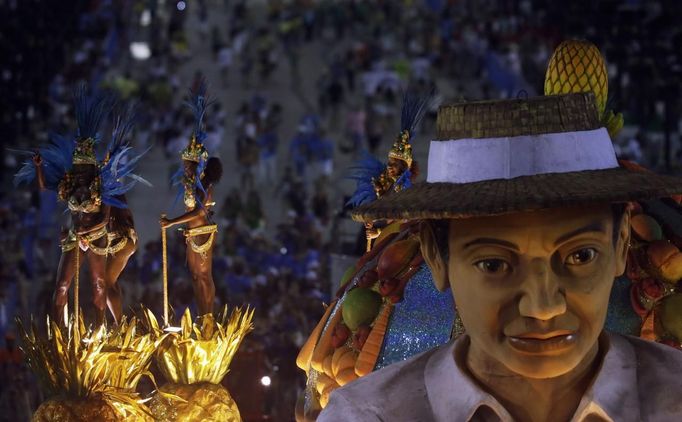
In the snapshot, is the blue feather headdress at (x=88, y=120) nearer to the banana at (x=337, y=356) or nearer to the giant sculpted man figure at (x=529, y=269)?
the banana at (x=337, y=356)

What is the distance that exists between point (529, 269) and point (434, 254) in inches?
14.2

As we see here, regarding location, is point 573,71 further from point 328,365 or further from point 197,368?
point 197,368

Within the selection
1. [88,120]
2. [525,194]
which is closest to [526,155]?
[525,194]

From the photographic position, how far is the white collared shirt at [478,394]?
4617 mm

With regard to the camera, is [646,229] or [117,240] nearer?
[646,229]

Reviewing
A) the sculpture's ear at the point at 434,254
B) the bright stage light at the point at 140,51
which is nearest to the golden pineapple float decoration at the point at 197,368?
the sculpture's ear at the point at 434,254

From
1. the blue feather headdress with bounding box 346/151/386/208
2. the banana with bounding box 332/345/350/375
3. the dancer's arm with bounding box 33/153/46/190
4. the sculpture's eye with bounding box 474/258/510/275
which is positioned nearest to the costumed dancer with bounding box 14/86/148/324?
the dancer's arm with bounding box 33/153/46/190

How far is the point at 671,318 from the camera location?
6.75 m

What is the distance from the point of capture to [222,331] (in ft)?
26.9

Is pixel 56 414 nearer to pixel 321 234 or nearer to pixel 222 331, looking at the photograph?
pixel 222 331

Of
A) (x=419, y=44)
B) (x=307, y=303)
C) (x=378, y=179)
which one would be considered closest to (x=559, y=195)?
(x=378, y=179)

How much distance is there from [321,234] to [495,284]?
2123 cm

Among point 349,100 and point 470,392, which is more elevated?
point 470,392

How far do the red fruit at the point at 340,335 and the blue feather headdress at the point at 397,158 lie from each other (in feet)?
3.88
